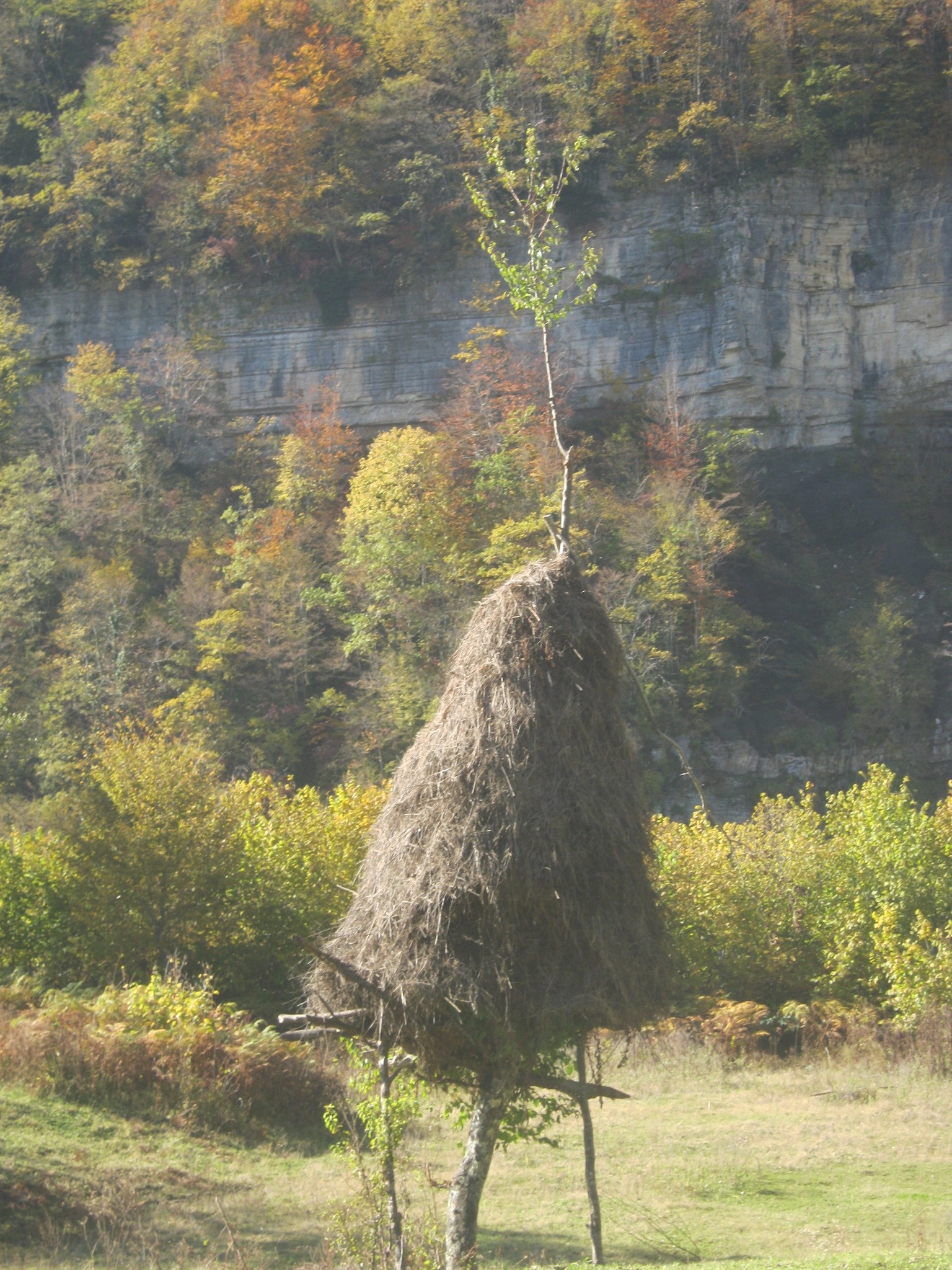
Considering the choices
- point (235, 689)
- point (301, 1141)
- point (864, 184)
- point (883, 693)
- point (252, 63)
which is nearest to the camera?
point (301, 1141)

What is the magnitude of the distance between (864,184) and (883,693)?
20147 mm

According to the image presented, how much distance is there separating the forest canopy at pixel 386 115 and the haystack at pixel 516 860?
41.9m

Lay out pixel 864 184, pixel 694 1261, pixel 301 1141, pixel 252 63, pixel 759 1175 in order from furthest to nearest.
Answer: pixel 252 63
pixel 864 184
pixel 301 1141
pixel 759 1175
pixel 694 1261

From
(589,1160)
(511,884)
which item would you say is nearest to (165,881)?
(589,1160)

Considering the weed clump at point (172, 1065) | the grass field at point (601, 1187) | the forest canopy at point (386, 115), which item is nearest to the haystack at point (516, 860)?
the grass field at point (601, 1187)

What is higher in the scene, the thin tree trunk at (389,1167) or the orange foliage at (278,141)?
the orange foliage at (278,141)

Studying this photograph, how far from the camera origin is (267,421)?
4812 centimetres

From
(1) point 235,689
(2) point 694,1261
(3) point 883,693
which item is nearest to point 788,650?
(3) point 883,693

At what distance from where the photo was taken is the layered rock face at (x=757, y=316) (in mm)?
43594

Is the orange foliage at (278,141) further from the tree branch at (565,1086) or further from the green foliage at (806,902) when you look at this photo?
the tree branch at (565,1086)

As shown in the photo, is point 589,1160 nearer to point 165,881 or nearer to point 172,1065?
point 172,1065

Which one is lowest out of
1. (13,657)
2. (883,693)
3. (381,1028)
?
(381,1028)

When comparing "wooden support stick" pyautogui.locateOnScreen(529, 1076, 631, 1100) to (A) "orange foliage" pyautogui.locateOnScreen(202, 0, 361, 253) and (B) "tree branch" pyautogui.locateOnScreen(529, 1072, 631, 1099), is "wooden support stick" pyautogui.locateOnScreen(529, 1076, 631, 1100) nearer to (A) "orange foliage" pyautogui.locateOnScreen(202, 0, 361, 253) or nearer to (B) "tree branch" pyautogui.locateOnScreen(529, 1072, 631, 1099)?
(B) "tree branch" pyautogui.locateOnScreen(529, 1072, 631, 1099)

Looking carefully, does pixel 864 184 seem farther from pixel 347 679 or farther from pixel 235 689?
pixel 235 689
